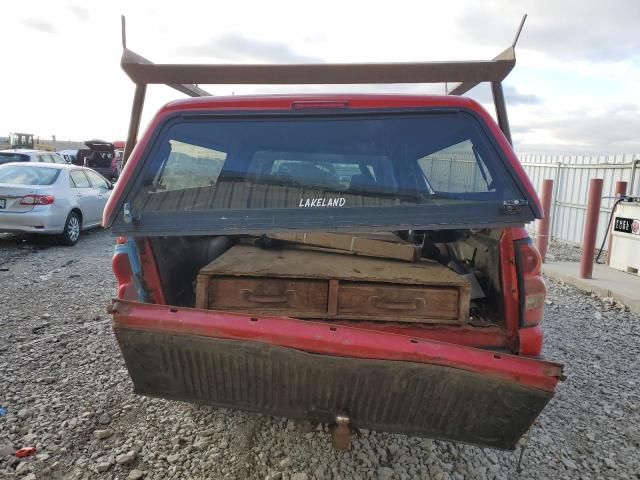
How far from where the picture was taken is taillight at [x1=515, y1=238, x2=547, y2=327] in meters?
2.47

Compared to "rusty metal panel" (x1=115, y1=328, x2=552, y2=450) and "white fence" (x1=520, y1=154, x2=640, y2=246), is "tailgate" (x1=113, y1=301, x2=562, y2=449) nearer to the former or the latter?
"rusty metal panel" (x1=115, y1=328, x2=552, y2=450)

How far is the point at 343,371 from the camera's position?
82.2 inches

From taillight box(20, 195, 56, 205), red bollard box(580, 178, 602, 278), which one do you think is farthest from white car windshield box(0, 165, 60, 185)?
red bollard box(580, 178, 602, 278)

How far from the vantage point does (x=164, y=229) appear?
7.80ft

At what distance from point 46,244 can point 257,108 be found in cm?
834

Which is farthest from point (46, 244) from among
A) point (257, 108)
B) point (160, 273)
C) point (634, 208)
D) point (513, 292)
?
point (634, 208)

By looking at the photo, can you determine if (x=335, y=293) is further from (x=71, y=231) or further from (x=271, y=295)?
(x=71, y=231)

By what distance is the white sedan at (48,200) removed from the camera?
322 inches

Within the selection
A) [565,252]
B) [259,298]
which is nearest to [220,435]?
[259,298]

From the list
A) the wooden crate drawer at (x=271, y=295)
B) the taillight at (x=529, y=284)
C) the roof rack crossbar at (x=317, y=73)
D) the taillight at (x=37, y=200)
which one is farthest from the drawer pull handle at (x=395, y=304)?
the taillight at (x=37, y=200)

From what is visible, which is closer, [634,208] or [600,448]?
[600,448]

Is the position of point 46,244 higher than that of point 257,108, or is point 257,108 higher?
point 257,108

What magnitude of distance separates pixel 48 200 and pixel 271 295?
24.7 feet

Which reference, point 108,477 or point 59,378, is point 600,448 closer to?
point 108,477
